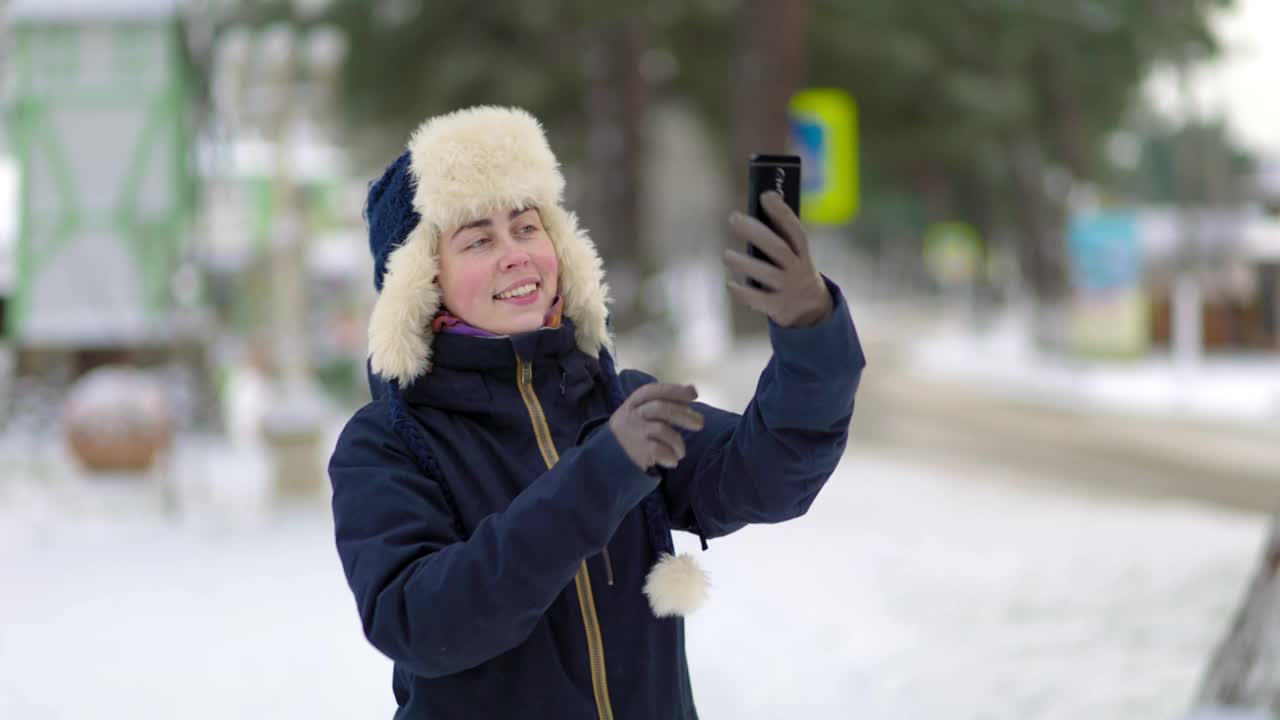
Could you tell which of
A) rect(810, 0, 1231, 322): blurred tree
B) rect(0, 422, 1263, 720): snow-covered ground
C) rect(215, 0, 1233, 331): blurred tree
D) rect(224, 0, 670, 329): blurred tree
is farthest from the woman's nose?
rect(810, 0, 1231, 322): blurred tree

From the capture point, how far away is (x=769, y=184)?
1801 mm

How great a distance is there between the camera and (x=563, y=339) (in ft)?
6.88

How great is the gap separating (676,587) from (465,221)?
1.98 ft

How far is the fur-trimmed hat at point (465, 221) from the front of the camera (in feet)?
6.74

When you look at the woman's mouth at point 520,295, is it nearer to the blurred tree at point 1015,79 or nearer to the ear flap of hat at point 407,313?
the ear flap of hat at point 407,313

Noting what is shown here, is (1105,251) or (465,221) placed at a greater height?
(465,221)

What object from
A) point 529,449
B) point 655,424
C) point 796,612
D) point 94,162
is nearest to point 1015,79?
point 94,162

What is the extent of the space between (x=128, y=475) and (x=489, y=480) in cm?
967

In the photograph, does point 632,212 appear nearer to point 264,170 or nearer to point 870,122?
point 870,122

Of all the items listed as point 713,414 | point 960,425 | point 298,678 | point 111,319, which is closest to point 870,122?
point 960,425

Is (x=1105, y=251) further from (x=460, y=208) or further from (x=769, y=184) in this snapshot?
(x=769, y=184)

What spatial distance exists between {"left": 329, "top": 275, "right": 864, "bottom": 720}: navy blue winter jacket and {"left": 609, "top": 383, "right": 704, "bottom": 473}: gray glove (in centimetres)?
2

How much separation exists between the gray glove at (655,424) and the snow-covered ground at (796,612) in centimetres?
380

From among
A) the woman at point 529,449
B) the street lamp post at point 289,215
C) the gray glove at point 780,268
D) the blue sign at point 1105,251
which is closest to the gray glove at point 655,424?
the woman at point 529,449
